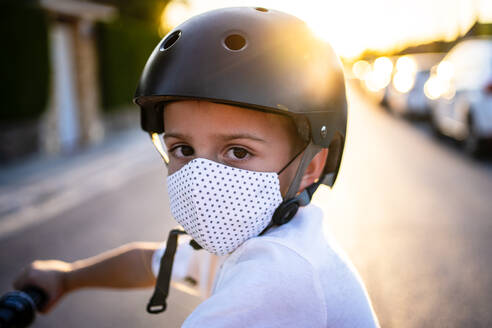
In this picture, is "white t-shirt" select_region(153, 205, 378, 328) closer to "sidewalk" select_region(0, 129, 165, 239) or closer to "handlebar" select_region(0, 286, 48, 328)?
"handlebar" select_region(0, 286, 48, 328)

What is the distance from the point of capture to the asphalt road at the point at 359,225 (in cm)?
311

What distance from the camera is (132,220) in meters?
5.23

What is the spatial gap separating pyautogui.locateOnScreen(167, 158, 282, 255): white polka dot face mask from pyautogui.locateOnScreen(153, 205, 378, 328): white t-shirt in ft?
0.35

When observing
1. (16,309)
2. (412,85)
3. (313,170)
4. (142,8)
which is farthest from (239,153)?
(142,8)

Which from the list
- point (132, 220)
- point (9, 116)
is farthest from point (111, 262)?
point (9, 116)

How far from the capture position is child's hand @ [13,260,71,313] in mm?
1710

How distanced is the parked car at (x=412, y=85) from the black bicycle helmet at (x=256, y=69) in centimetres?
1288

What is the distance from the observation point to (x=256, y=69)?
5.08 ft

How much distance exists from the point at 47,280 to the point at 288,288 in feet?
3.45

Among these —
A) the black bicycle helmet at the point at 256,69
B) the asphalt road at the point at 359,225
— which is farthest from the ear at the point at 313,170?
the asphalt road at the point at 359,225

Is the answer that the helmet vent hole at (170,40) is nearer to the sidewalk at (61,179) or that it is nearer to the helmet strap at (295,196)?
the helmet strap at (295,196)

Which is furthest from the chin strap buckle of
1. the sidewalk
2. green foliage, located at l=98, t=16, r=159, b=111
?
green foliage, located at l=98, t=16, r=159, b=111

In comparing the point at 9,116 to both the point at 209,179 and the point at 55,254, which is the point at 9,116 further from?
the point at 209,179

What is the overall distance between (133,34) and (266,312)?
13757 millimetres
